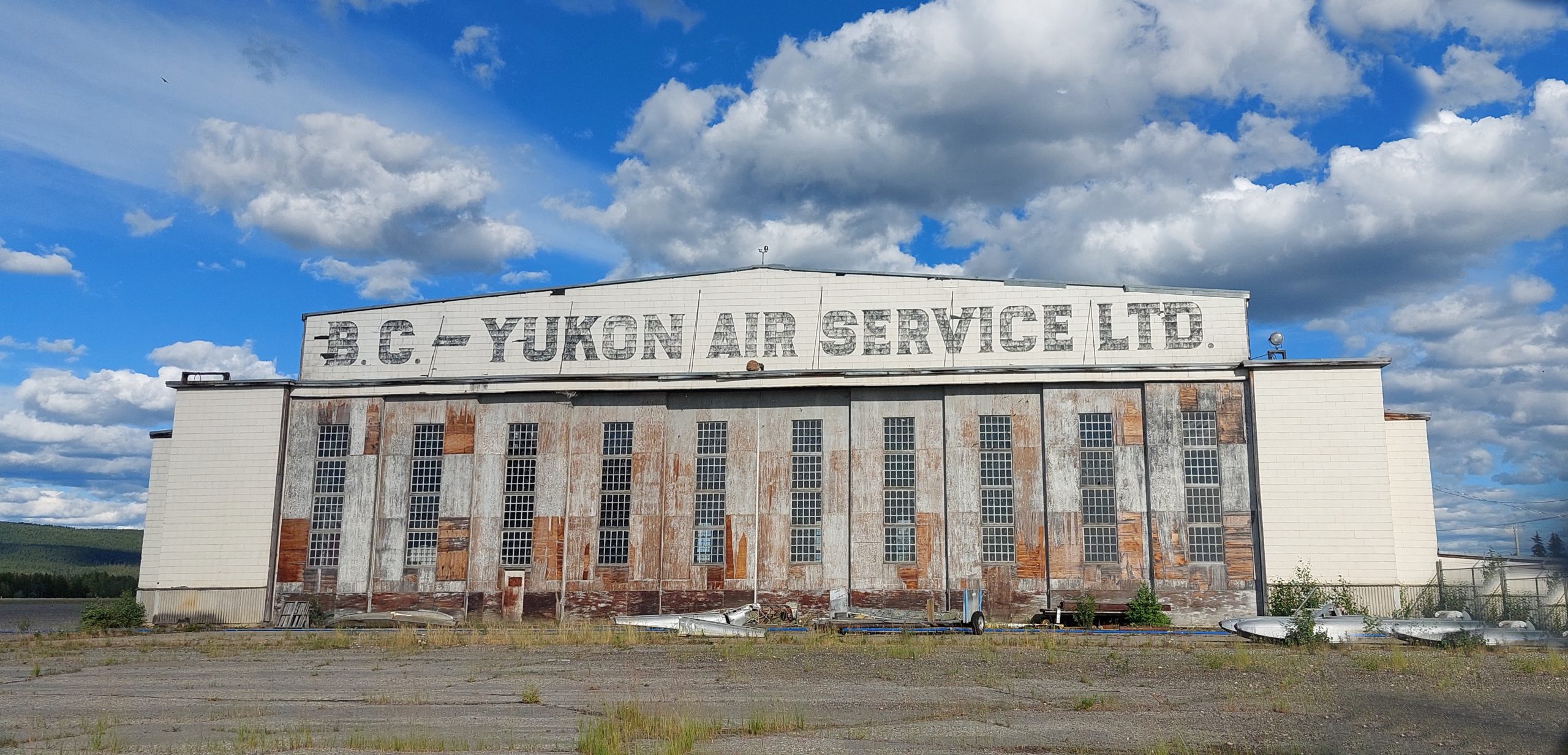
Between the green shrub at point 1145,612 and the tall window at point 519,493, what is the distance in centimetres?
1692

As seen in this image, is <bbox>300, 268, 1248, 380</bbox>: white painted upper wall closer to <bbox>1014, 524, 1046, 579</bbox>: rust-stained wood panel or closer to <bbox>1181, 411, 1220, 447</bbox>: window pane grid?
<bbox>1181, 411, 1220, 447</bbox>: window pane grid

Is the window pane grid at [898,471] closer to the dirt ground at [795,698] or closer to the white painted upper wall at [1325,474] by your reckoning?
the dirt ground at [795,698]

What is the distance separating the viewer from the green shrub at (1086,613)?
95.0 ft

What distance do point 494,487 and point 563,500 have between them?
2138mm

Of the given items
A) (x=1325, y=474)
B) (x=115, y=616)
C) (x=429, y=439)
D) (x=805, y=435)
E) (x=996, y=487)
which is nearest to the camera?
(x=1325, y=474)

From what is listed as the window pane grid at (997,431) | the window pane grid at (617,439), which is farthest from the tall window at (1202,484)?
the window pane grid at (617,439)

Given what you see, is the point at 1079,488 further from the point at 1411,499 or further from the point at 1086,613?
the point at 1411,499

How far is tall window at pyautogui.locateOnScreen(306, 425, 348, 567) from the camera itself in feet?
107

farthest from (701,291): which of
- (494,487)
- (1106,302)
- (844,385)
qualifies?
(1106,302)

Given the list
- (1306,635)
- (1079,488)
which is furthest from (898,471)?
(1306,635)

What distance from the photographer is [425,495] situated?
108 feet

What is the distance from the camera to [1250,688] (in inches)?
645

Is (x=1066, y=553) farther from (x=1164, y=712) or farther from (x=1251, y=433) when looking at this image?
(x=1164, y=712)

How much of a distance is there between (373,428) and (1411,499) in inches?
1177
